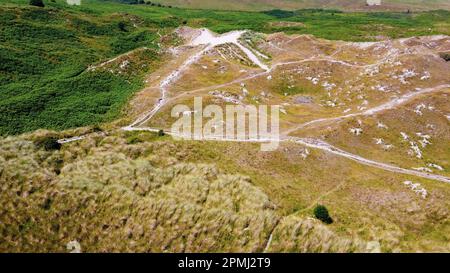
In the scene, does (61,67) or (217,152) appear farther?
(61,67)

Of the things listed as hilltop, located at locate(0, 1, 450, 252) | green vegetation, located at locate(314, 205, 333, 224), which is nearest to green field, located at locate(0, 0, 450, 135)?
hilltop, located at locate(0, 1, 450, 252)

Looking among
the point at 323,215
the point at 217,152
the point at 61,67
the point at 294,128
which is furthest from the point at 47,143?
the point at 294,128

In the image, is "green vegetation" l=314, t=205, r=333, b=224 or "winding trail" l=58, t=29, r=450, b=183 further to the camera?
"winding trail" l=58, t=29, r=450, b=183

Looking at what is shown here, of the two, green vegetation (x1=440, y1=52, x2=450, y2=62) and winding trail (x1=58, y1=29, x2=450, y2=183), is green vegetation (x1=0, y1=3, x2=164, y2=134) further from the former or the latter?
green vegetation (x1=440, y1=52, x2=450, y2=62)

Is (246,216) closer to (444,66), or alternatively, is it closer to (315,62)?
(315,62)

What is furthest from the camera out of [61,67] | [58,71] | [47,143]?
[61,67]

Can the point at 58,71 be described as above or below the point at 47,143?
above

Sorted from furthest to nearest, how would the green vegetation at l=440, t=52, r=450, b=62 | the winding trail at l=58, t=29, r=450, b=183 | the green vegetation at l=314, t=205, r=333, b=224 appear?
the green vegetation at l=440, t=52, r=450, b=62
the winding trail at l=58, t=29, r=450, b=183
the green vegetation at l=314, t=205, r=333, b=224

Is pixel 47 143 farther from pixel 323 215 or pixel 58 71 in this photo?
pixel 323 215

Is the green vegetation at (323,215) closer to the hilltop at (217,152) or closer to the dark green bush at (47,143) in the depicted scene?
the hilltop at (217,152)

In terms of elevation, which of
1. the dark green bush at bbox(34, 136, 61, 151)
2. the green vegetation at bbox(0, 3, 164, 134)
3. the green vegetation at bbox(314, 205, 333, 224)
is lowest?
the green vegetation at bbox(314, 205, 333, 224)
